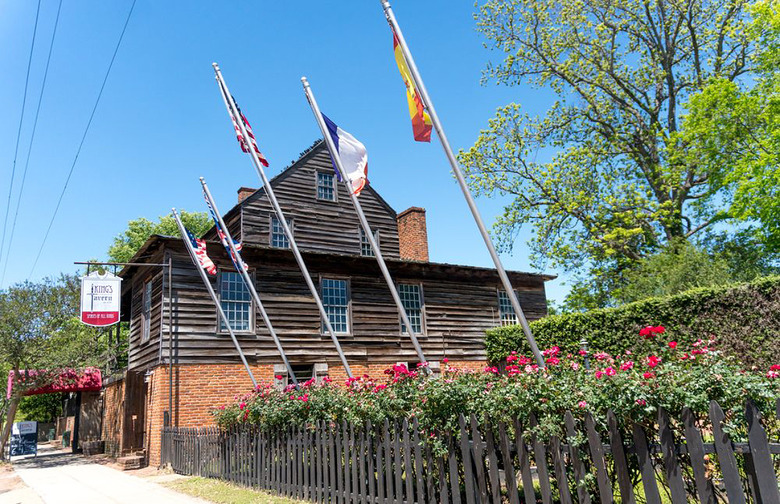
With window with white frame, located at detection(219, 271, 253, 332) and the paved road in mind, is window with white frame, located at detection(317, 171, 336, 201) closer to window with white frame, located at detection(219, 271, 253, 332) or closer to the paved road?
window with white frame, located at detection(219, 271, 253, 332)

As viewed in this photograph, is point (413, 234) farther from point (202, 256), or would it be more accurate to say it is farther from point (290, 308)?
point (202, 256)

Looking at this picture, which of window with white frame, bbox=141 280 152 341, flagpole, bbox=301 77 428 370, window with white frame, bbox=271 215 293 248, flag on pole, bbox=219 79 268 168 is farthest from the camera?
window with white frame, bbox=271 215 293 248

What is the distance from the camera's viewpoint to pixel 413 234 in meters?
28.8

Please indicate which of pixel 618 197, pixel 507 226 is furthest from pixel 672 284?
pixel 507 226

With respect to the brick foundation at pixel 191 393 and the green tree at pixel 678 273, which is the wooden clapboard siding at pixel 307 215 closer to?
the brick foundation at pixel 191 393

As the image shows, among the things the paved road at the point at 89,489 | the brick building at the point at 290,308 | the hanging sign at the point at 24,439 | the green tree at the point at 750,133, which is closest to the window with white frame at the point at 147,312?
the brick building at the point at 290,308

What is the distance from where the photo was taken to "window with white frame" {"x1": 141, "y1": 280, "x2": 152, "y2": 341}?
19.3 m

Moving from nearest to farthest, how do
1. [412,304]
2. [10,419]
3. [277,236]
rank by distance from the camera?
[10,419], [412,304], [277,236]

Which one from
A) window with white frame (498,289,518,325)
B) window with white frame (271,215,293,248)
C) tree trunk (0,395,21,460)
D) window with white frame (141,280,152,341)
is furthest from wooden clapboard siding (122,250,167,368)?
window with white frame (498,289,518,325)

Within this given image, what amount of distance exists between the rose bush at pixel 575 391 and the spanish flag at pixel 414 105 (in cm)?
370

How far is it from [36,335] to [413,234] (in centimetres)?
1730

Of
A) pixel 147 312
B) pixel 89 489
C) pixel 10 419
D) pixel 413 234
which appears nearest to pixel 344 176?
pixel 89 489

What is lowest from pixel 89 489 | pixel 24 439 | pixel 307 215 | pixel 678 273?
pixel 89 489

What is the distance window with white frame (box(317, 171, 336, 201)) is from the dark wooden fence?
17114 millimetres
